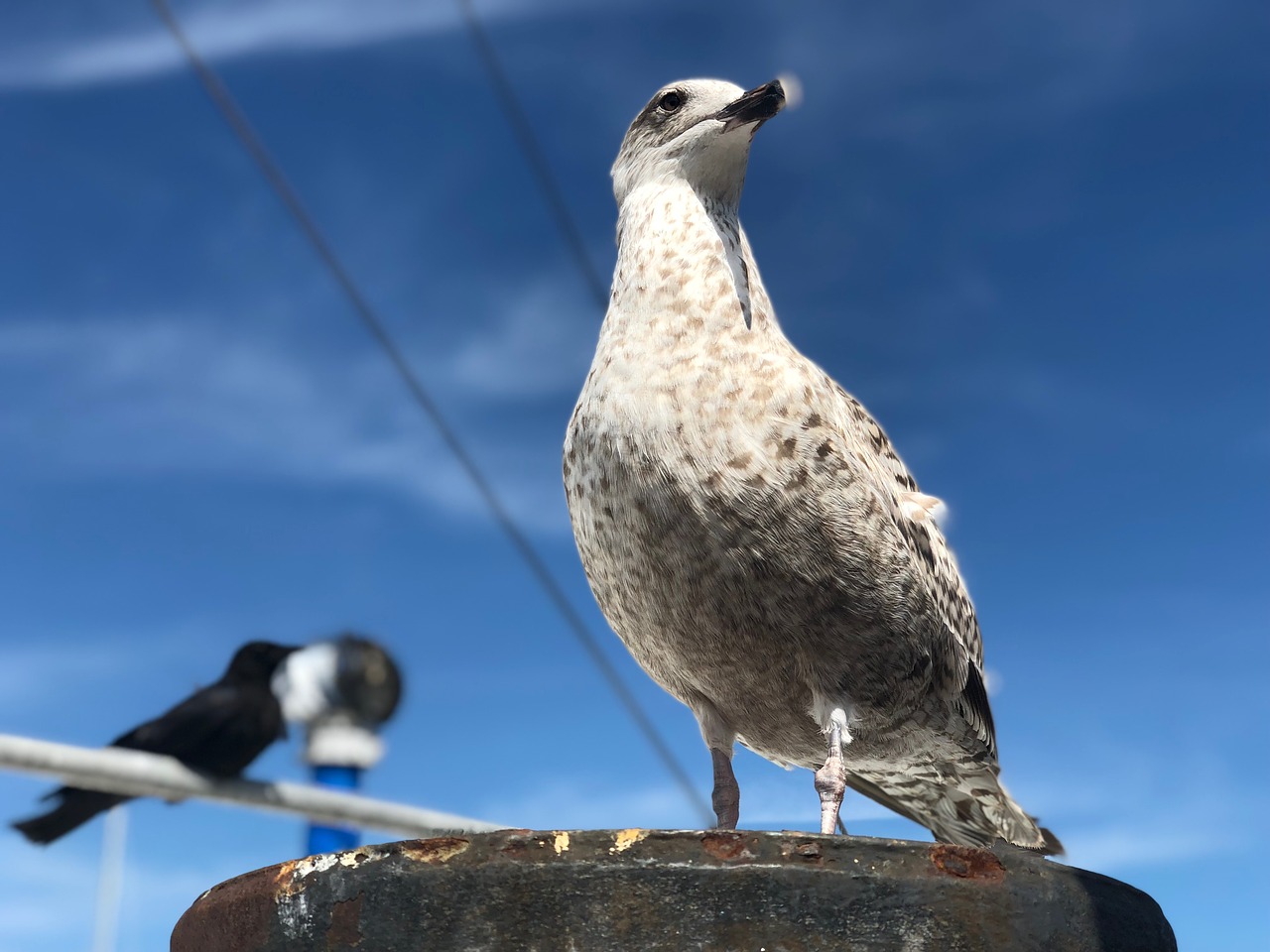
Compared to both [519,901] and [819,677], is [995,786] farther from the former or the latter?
[519,901]

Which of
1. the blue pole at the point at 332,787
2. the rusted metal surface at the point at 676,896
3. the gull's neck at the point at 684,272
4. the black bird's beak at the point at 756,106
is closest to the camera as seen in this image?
the rusted metal surface at the point at 676,896

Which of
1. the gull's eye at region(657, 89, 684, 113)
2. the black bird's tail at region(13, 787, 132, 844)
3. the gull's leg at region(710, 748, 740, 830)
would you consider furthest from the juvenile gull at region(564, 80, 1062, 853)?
the black bird's tail at region(13, 787, 132, 844)

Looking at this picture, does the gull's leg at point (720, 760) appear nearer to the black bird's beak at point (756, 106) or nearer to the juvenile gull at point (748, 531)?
the juvenile gull at point (748, 531)

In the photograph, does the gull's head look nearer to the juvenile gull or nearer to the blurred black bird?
the juvenile gull

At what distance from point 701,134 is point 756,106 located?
255mm

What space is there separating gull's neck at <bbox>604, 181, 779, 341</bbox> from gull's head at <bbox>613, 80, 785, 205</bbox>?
6cm

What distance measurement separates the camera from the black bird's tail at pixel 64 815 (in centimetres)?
650

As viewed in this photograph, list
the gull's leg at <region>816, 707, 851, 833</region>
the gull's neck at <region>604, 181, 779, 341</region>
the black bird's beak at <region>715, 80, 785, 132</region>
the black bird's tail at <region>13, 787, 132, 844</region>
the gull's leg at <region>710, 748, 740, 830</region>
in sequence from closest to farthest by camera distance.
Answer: the gull's leg at <region>816, 707, 851, 833</region> → the gull's leg at <region>710, 748, 740, 830</region> → the gull's neck at <region>604, 181, 779, 341</region> → the black bird's beak at <region>715, 80, 785, 132</region> → the black bird's tail at <region>13, 787, 132, 844</region>

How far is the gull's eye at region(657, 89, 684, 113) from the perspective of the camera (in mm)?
4441

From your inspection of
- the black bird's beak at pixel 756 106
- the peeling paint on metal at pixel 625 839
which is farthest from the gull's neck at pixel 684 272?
the peeling paint on metal at pixel 625 839

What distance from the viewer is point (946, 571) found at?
4.08 m

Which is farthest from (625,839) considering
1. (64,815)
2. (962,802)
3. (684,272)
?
(64,815)

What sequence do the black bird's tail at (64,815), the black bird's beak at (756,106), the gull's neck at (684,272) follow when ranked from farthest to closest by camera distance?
the black bird's tail at (64,815) < the black bird's beak at (756,106) < the gull's neck at (684,272)

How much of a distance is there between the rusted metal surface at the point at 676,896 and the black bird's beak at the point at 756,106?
2.61m
